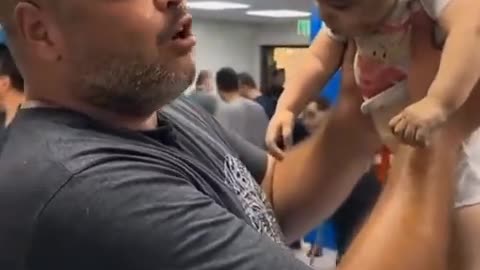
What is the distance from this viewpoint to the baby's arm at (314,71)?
51.9 inches

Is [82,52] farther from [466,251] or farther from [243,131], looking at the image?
[243,131]

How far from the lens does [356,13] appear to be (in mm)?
1104

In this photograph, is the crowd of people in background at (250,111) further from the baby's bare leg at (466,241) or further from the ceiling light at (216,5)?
the ceiling light at (216,5)

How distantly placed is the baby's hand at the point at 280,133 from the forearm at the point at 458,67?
1.08 ft

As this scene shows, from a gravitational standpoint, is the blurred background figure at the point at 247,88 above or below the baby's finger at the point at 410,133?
below

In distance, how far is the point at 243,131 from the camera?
17.4 feet

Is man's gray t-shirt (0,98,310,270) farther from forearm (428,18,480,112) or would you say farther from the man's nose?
forearm (428,18,480,112)

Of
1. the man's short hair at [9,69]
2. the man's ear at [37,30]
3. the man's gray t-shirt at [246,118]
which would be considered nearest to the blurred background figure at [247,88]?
the man's gray t-shirt at [246,118]

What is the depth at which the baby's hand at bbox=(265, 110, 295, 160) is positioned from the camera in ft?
4.21

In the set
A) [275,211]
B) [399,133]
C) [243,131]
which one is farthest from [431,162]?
[243,131]

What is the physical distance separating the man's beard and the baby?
0.26 meters

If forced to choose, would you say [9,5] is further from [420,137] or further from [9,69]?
[9,69]

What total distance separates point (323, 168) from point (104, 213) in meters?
0.54

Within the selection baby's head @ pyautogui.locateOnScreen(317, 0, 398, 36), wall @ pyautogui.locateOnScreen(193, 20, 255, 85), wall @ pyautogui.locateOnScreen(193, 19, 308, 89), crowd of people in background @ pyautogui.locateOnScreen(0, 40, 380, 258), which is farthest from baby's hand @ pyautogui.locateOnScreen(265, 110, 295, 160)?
wall @ pyautogui.locateOnScreen(193, 19, 308, 89)
